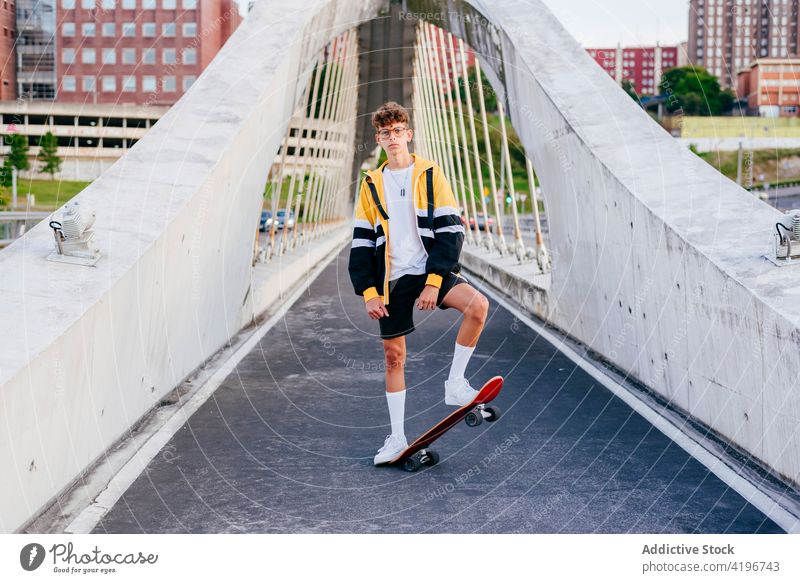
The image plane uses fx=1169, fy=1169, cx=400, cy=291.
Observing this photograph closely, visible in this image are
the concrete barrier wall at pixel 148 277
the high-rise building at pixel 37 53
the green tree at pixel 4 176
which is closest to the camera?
the concrete barrier wall at pixel 148 277

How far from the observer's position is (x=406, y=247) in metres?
6.02

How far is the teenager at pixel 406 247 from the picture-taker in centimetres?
582

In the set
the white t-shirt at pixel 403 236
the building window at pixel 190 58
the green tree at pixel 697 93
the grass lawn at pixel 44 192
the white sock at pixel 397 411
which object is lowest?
the grass lawn at pixel 44 192

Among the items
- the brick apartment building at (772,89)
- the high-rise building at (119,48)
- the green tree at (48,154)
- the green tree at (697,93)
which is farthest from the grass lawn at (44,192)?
the green tree at (697,93)

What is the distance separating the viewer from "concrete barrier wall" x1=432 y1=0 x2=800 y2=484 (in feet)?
20.8

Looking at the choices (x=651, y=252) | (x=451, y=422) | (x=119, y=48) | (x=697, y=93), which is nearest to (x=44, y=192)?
(x=119, y=48)

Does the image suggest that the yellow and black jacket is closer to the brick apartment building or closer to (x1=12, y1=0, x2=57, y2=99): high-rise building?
(x1=12, y1=0, x2=57, y2=99): high-rise building

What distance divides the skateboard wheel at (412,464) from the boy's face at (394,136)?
168cm

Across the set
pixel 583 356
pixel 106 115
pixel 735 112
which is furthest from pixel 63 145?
pixel 583 356

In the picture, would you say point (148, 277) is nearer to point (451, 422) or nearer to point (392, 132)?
point (451, 422)

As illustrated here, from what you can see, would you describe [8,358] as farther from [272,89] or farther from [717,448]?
[272,89]

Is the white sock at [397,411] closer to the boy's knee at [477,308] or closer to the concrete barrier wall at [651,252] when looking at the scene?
the boy's knee at [477,308]

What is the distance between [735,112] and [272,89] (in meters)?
146

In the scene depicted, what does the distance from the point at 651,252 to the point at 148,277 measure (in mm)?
3528
